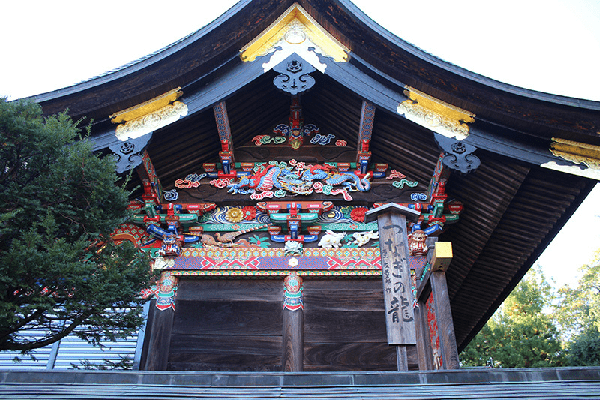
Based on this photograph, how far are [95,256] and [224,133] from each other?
10.6 ft

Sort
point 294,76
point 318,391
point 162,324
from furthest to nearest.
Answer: point 294,76
point 162,324
point 318,391

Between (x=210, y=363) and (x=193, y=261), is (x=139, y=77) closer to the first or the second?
(x=193, y=261)

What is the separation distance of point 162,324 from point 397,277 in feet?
11.1

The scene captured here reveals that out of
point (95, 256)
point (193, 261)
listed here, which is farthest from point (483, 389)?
point (193, 261)

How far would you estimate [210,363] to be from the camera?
6.98 m

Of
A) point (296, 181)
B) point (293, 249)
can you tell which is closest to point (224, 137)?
point (296, 181)

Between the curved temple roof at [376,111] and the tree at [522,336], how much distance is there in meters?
12.1

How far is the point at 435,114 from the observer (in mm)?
7316

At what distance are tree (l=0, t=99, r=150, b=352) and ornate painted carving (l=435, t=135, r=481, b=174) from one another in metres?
4.06

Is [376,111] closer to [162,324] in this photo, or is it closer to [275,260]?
[275,260]

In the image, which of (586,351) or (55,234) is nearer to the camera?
(55,234)

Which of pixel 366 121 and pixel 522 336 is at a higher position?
pixel 522 336

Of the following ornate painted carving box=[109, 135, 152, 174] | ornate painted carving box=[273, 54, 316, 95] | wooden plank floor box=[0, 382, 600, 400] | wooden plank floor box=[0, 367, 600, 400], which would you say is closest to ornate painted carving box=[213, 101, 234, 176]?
ornate painted carving box=[273, 54, 316, 95]

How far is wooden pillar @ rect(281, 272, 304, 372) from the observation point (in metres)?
6.86
